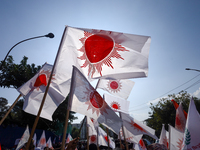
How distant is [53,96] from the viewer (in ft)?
16.6

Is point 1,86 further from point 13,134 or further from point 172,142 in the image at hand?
point 172,142

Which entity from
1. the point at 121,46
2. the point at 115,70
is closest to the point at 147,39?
the point at 121,46

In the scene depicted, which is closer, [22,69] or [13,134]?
[13,134]

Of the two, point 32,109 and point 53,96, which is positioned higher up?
point 53,96

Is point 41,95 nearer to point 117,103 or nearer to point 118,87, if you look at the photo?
point 118,87

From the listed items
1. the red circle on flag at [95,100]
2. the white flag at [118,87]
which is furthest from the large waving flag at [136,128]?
the red circle on flag at [95,100]

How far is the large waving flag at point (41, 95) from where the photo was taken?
16.2 ft

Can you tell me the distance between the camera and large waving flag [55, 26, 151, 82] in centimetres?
430

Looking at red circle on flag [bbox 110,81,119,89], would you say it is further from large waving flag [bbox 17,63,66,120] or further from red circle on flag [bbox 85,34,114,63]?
red circle on flag [bbox 85,34,114,63]

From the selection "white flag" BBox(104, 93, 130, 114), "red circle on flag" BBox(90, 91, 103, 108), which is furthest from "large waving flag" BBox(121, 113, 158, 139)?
"red circle on flag" BBox(90, 91, 103, 108)

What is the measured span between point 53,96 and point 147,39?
362 cm

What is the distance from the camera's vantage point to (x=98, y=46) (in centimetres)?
452

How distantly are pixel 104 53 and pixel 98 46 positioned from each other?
0.29 meters

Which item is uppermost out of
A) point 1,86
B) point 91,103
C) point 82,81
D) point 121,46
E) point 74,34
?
point 1,86
